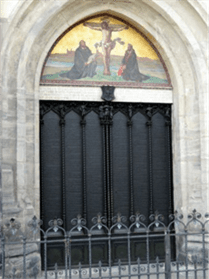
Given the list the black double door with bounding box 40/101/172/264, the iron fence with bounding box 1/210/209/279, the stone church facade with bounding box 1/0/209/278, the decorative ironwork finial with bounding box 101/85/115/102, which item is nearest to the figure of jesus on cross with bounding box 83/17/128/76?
the stone church facade with bounding box 1/0/209/278

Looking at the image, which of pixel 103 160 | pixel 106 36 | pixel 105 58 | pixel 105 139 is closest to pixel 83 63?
pixel 105 58

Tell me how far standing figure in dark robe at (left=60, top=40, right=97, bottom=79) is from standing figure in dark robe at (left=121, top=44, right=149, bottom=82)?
573mm

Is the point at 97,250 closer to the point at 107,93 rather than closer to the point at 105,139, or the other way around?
the point at 105,139

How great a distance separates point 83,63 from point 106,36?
2.28 ft

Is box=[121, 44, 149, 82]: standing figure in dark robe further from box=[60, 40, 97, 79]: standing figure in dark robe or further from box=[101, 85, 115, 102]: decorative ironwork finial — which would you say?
box=[60, 40, 97, 79]: standing figure in dark robe

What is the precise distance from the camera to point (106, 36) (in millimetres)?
8156

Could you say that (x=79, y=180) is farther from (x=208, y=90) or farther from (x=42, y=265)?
(x=208, y=90)

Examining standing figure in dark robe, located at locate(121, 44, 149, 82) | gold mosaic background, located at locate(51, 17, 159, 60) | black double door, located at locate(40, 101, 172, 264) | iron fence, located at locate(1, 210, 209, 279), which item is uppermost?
gold mosaic background, located at locate(51, 17, 159, 60)

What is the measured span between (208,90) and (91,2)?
2596 millimetres

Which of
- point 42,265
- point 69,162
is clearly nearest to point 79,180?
point 69,162

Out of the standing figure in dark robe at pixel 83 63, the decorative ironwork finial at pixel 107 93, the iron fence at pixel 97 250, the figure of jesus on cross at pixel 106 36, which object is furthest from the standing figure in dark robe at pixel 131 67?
the iron fence at pixel 97 250

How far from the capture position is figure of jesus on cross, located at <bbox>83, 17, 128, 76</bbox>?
8.09 meters

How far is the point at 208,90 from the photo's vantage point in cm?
765

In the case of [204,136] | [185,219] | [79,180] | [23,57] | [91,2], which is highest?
[91,2]
